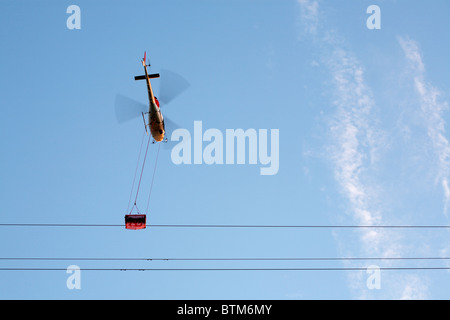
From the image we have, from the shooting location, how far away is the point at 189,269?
61.3 ft

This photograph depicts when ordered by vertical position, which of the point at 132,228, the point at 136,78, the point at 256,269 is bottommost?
the point at 256,269

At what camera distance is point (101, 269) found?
19109 mm
